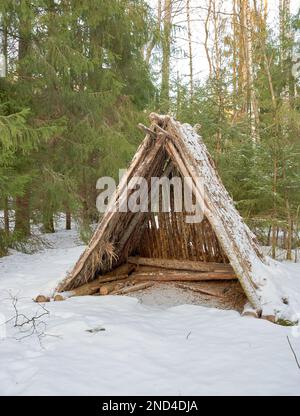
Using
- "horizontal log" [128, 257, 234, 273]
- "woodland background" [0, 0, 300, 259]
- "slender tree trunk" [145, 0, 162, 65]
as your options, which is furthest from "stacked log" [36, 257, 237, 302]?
"slender tree trunk" [145, 0, 162, 65]

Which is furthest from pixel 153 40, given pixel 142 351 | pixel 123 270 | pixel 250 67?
pixel 142 351

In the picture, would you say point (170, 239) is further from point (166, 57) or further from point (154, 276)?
point (166, 57)

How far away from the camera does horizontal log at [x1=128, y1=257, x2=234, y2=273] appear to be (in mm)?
4836

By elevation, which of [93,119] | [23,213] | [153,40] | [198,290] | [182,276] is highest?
[153,40]

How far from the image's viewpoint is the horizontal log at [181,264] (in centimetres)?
484

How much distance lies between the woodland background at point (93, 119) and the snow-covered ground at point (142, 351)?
9.73 ft

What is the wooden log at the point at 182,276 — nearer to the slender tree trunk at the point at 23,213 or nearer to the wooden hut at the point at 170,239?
the wooden hut at the point at 170,239

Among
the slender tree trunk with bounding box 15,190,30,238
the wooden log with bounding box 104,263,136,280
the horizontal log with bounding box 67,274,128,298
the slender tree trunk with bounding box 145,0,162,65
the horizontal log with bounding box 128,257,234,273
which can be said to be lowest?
the horizontal log with bounding box 67,274,128,298

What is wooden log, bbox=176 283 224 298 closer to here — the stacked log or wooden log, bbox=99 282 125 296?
the stacked log

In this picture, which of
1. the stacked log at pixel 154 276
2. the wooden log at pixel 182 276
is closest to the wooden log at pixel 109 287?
the stacked log at pixel 154 276

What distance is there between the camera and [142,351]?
276 cm

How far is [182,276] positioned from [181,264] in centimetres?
21

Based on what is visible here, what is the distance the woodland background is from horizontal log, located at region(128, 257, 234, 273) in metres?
2.14

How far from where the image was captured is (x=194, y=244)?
5.23 m
